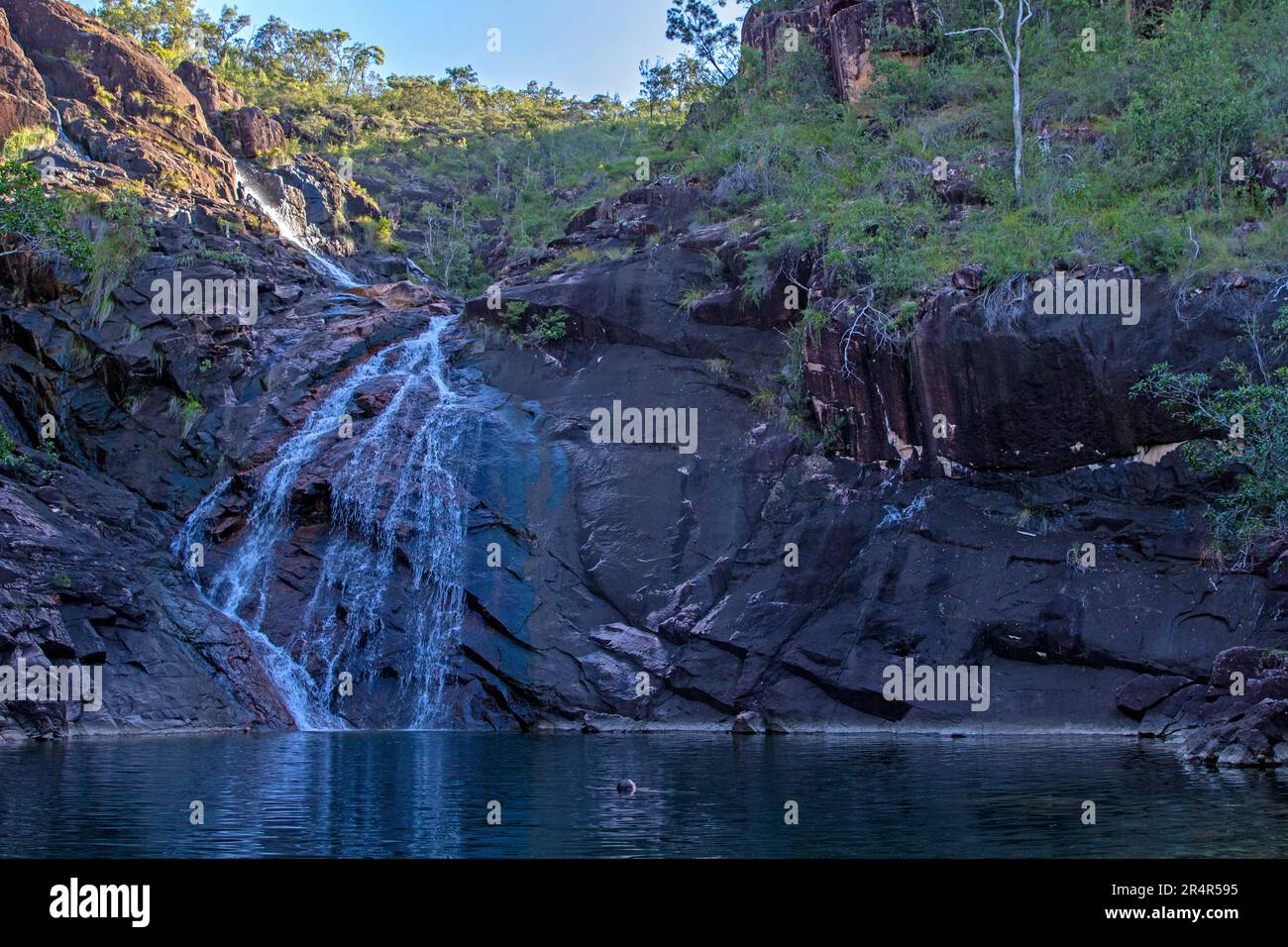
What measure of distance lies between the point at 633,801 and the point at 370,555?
55.6 ft

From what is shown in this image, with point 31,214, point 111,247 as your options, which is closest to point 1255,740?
point 31,214

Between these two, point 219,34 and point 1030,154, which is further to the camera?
point 219,34

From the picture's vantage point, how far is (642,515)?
94.3 ft

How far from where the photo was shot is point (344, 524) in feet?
95.1

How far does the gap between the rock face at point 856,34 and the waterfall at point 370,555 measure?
2037 centimetres

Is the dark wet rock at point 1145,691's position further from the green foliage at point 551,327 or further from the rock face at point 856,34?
the rock face at point 856,34

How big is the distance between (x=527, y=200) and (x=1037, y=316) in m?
42.8

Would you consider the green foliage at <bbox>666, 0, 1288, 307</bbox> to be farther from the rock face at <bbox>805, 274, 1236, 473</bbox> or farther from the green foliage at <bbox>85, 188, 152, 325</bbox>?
the green foliage at <bbox>85, 188, 152, 325</bbox>

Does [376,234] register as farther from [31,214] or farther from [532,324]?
[31,214]

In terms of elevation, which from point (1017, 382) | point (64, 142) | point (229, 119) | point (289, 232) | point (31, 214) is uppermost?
point (229, 119)

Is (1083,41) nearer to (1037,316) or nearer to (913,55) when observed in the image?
(913,55)

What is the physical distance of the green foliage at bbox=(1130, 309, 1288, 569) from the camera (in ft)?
69.2

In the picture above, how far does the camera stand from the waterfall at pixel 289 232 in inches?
1859
